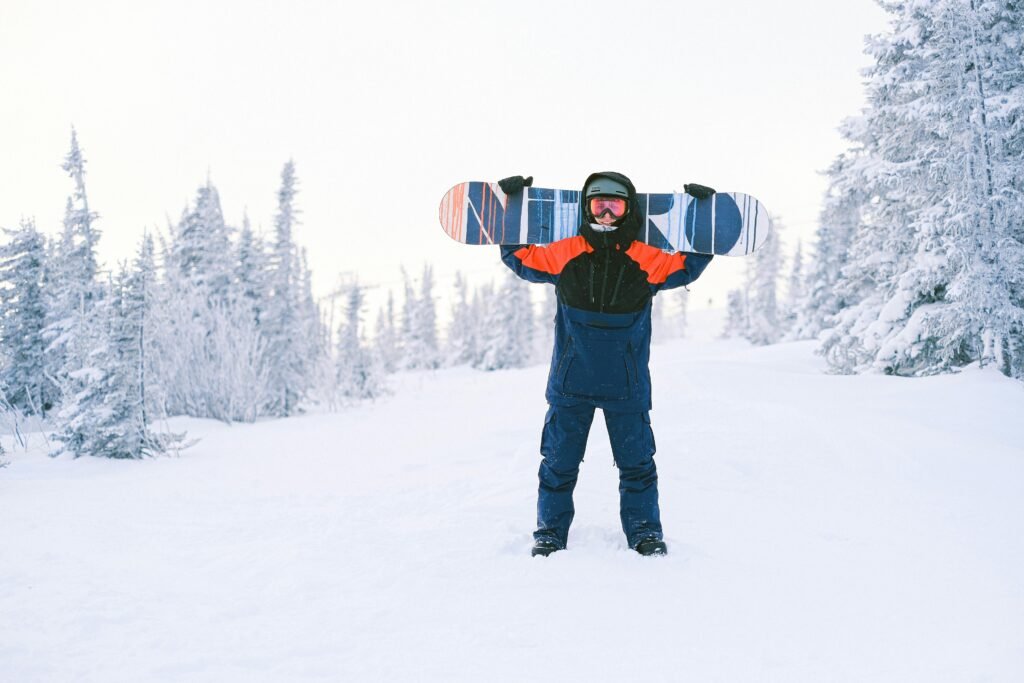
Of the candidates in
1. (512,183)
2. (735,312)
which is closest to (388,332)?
(735,312)

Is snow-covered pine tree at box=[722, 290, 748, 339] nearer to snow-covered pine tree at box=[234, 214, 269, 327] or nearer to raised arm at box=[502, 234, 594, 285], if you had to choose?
snow-covered pine tree at box=[234, 214, 269, 327]

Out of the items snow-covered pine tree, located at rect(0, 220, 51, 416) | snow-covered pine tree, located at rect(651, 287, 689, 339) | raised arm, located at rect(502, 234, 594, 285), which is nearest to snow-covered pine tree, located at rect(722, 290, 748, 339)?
snow-covered pine tree, located at rect(651, 287, 689, 339)

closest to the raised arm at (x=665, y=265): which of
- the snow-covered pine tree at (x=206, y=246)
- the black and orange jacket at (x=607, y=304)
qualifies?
the black and orange jacket at (x=607, y=304)

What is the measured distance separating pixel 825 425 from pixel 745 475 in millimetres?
2289

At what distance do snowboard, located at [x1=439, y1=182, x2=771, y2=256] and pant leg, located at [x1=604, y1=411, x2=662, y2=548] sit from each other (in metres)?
1.16

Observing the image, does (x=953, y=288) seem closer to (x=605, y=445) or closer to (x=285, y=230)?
(x=605, y=445)

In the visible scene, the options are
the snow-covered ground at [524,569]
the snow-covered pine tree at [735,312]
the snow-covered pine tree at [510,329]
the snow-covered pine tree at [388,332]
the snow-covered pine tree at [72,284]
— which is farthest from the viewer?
the snow-covered pine tree at [388,332]

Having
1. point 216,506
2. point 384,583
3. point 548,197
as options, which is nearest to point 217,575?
point 384,583

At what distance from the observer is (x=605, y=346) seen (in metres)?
3.36

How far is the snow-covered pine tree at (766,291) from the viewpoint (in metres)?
50.0

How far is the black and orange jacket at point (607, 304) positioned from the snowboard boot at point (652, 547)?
0.71 m

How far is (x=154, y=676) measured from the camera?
2.11 meters

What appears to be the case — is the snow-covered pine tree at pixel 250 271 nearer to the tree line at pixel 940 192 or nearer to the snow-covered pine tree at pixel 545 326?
the tree line at pixel 940 192

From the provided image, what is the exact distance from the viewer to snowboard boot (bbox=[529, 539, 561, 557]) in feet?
10.5
